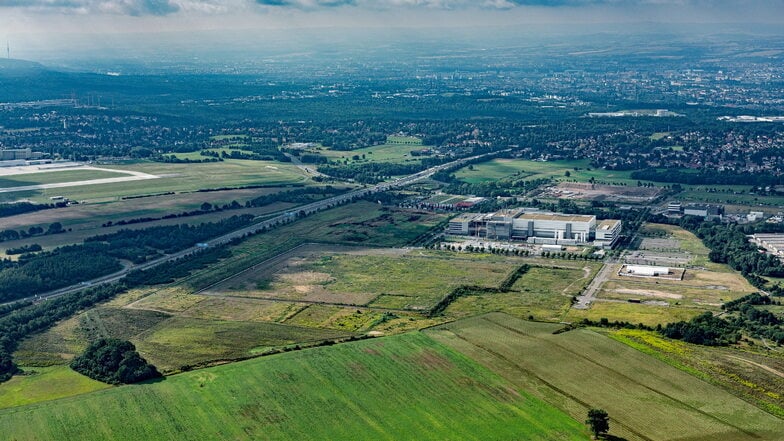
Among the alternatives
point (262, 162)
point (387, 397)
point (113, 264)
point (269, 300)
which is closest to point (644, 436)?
point (387, 397)

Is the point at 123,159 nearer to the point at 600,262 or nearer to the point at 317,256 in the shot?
the point at 317,256

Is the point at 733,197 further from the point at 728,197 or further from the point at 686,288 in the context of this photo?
the point at 686,288

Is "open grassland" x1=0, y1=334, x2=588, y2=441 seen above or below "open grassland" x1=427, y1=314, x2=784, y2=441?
above

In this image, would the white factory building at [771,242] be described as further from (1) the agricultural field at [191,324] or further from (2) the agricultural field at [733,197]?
(1) the agricultural field at [191,324]

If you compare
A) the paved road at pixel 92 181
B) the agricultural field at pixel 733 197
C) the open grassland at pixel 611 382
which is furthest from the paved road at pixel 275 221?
the agricultural field at pixel 733 197

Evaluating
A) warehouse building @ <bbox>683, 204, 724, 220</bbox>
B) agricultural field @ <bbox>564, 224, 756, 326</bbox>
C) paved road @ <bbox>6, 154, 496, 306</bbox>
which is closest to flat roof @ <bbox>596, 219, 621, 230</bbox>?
agricultural field @ <bbox>564, 224, 756, 326</bbox>

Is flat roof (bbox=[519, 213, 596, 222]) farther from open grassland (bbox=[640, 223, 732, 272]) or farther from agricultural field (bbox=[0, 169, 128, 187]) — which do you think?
agricultural field (bbox=[0, 169, 128, 187])
